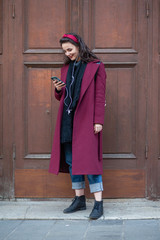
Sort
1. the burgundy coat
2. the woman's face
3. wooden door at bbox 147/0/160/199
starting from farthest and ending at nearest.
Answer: wooden door at bbox 147/0/160/199 < the woman's face < the burgundy coat

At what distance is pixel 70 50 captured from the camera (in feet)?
12.8

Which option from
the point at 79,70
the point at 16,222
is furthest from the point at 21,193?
the point at 79,70

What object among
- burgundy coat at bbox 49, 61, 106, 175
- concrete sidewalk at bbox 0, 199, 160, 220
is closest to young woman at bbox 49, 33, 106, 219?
burgundy coat at bbox 49, 61, 106, 175

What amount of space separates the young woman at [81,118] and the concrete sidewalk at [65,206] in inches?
5.0

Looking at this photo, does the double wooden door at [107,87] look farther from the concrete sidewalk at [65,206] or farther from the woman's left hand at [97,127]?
the woman's left hand at [97,127]

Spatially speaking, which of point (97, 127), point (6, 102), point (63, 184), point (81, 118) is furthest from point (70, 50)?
Result: point (63, 184)

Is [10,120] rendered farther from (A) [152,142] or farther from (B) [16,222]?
(A) [152,142]

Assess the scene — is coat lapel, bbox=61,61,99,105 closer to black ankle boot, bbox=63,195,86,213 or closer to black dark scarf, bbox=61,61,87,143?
black dark scarf, bbox=61,61,87,143

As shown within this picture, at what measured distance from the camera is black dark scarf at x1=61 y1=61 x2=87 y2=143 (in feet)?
12.6

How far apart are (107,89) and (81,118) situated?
67 centimetres

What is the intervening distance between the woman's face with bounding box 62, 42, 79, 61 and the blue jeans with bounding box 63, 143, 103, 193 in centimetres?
83

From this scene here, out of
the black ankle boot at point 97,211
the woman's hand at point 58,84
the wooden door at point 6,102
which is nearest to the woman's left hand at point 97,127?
the woman's hand at point 58,84

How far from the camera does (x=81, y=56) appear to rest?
3889 millimetres

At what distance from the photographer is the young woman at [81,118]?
12.4 ft
